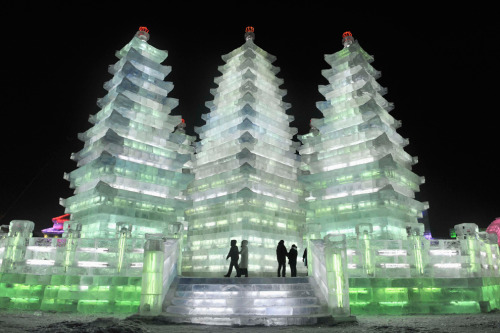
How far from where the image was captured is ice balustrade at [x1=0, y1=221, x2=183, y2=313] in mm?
14133

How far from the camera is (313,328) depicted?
1058 centimetres

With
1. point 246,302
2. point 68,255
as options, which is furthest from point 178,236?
point 246,302

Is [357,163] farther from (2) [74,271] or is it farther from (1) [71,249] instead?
(2) [74,271]

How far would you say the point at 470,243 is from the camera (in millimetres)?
15289

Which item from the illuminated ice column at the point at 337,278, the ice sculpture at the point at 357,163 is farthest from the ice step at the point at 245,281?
the ice sculpture at the point at 357,163

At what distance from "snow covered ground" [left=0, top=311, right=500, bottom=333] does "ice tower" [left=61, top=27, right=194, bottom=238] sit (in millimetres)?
9697

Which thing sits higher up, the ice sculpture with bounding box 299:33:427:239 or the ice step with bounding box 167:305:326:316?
the ice sculpture with bounding box 299:33:427:239

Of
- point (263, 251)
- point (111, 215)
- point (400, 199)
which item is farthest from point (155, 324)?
point (400, 199)

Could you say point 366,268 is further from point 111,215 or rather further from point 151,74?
point 151,74

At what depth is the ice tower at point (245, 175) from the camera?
21750mm

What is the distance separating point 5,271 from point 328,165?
19400 mm

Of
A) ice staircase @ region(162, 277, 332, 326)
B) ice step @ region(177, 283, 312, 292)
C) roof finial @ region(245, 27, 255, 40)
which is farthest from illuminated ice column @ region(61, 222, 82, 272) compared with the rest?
roof finial @ region(245, 27, 255, 40)

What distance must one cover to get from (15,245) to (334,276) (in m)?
12.8

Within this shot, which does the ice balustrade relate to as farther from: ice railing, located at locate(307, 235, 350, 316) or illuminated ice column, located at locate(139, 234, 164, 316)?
ice railing, located at locate(307, 235, 350, 316)
